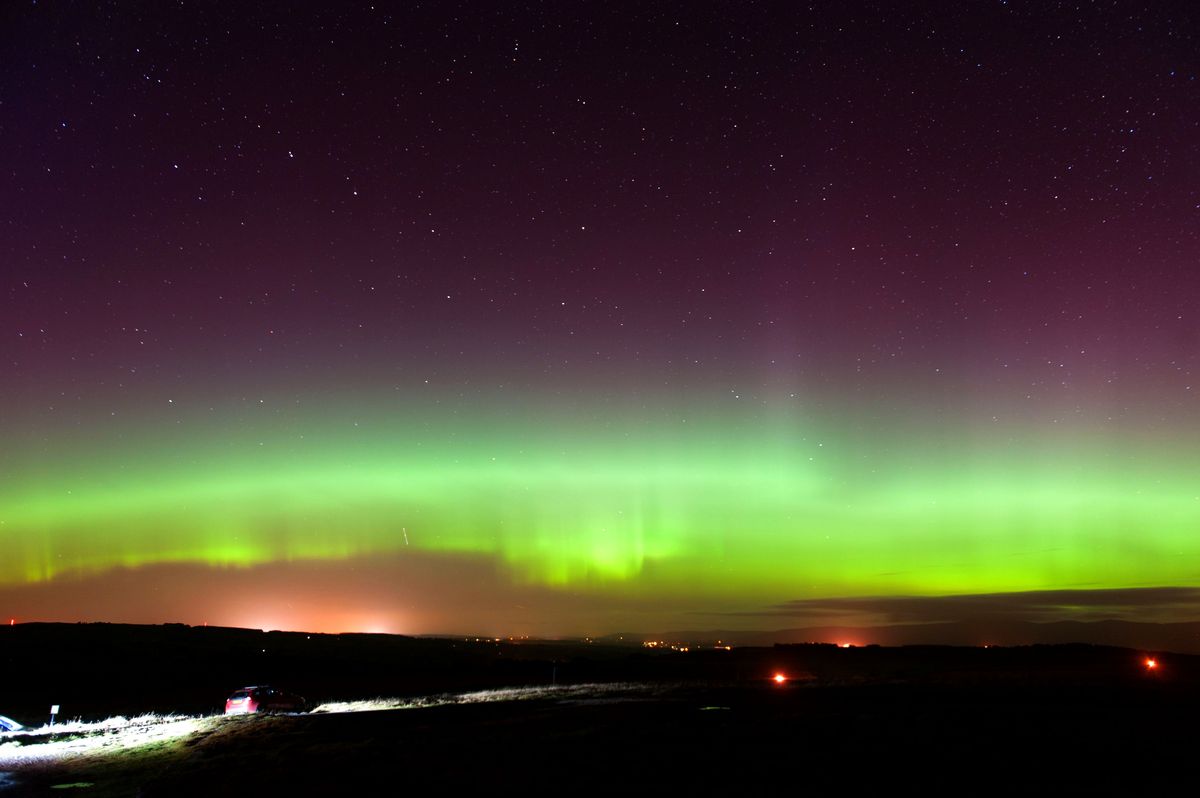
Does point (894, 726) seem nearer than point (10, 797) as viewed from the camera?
No

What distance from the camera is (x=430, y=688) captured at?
53156mm

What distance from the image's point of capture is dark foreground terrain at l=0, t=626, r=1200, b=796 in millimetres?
18000

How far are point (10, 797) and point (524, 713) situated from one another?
1516 centimetres

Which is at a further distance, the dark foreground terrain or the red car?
the red car

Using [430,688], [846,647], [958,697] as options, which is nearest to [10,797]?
[958,697]

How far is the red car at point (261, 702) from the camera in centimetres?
3684

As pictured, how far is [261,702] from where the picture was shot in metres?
37.1

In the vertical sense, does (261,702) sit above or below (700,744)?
below

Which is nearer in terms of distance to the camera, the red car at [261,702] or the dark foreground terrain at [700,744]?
the dark foreground terrain at [700,744]

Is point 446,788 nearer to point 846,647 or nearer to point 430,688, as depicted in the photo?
point 430,688

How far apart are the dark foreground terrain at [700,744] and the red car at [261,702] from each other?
99.5 inches

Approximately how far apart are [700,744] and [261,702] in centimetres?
2326

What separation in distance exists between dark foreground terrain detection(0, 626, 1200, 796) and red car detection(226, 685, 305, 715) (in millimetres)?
2528

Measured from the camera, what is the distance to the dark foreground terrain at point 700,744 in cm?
1800
